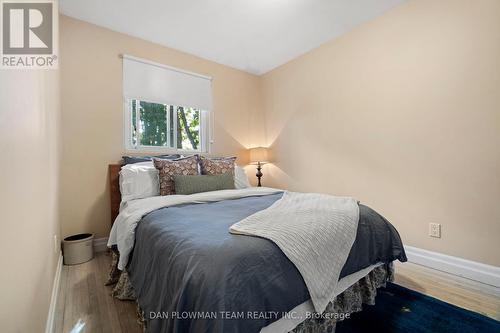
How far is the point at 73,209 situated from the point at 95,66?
1.52 m

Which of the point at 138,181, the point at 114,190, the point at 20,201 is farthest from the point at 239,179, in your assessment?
the point at 20,201

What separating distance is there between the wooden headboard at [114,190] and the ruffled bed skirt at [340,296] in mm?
788

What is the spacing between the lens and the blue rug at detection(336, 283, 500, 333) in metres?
1.31

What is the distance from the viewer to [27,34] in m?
1.19

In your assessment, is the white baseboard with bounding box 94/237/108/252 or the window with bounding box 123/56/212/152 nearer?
the white baseboard with bounding box 94/237/108/252

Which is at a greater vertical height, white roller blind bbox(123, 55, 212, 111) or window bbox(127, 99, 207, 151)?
white roller blind bbox(123, 55, 212, 111)

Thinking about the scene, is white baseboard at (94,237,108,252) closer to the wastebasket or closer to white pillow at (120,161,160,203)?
the wastebasket

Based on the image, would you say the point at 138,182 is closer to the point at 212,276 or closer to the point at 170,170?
the point at 170,170

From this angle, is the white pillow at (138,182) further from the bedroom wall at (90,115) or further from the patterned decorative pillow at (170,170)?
the bedroom wall at (90,115)

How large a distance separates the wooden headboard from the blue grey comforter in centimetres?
142

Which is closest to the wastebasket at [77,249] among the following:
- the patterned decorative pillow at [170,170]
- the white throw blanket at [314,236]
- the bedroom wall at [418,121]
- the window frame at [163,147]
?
the patterned decorative pillow at [170,170]

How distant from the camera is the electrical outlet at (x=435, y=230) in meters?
2.09

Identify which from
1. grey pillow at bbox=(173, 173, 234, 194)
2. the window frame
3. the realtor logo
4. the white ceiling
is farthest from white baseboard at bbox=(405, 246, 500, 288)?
the realtor logo

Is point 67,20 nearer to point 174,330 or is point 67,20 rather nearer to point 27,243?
point 27,243
